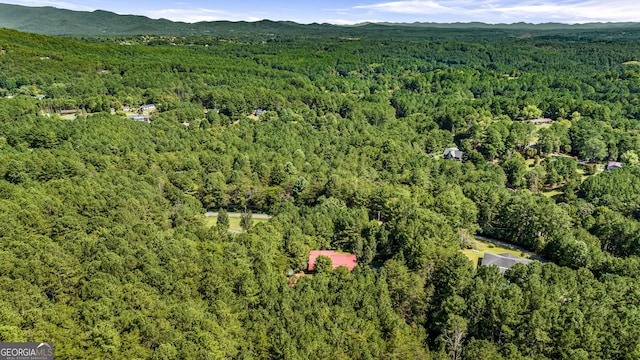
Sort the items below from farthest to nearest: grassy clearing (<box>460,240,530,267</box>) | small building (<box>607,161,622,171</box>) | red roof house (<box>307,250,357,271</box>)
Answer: small building (<box>607,161,622,171</box>) < grassy clearing (<box>460,240,530,267</box>) < red roof house (<box>307,250,357,271</box>)

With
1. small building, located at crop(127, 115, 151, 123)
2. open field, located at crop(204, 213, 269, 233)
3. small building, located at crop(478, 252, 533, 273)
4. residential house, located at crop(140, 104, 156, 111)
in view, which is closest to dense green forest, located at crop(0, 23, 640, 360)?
open field, located at crop(204, 213, 269, 233)

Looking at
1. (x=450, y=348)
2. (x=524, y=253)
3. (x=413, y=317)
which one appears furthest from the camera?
(x=524, y=253)

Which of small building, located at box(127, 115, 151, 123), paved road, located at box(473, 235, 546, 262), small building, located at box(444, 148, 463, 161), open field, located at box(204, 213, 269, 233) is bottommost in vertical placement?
paved road, located at box(473, 235, 546, 262)

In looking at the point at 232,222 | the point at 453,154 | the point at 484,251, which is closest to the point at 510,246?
the point at 484,251

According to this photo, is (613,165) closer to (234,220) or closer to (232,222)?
(234,220)

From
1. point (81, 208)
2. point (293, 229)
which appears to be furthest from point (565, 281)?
point (81, 208)

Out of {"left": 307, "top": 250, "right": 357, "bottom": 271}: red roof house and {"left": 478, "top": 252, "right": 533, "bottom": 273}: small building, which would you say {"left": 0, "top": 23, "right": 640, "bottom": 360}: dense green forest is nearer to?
{"left": 307, "top": 250, "right": 357, "bottom": 271}: red roof house

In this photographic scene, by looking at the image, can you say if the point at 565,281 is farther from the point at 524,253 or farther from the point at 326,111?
the point at 326,111
